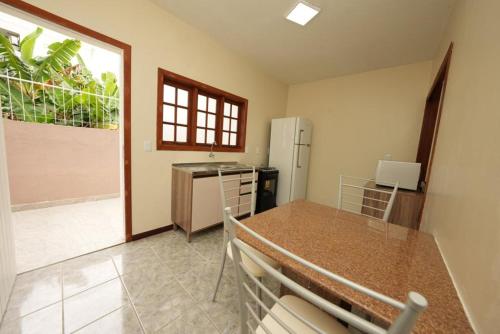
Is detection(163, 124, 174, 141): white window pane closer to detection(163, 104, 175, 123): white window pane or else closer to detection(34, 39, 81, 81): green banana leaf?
detection(163, 104, 175, 123): white window pane

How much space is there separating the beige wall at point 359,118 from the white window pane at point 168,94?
7.99 ft

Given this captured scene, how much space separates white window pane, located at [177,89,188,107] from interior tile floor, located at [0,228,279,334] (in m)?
1.79

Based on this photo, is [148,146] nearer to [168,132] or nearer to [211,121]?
[168,132]

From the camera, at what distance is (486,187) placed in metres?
0.62

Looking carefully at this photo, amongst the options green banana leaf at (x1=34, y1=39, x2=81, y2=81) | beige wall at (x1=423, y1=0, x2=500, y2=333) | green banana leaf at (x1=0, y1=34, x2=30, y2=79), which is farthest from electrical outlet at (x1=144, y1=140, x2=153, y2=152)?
beige wall at (x1=423, y1=0, x2=500, y2=333)

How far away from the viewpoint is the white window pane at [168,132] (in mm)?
2344

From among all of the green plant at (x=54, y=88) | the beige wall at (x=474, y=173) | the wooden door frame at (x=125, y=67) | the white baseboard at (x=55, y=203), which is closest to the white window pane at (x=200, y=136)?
the wooden door frame at (x=125, y=67)

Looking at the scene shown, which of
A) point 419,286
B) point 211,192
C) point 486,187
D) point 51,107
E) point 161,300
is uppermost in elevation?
point 51,107

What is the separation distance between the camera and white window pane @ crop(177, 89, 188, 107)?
240 centimetres

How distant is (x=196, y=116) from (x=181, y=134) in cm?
32

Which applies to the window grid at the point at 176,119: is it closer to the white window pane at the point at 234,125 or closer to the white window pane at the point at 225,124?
the white window pane at the point at 225,124

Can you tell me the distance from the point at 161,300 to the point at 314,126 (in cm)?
340

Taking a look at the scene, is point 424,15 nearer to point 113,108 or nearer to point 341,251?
point 341,251

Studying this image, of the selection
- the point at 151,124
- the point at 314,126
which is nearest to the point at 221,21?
the point at 151,124
